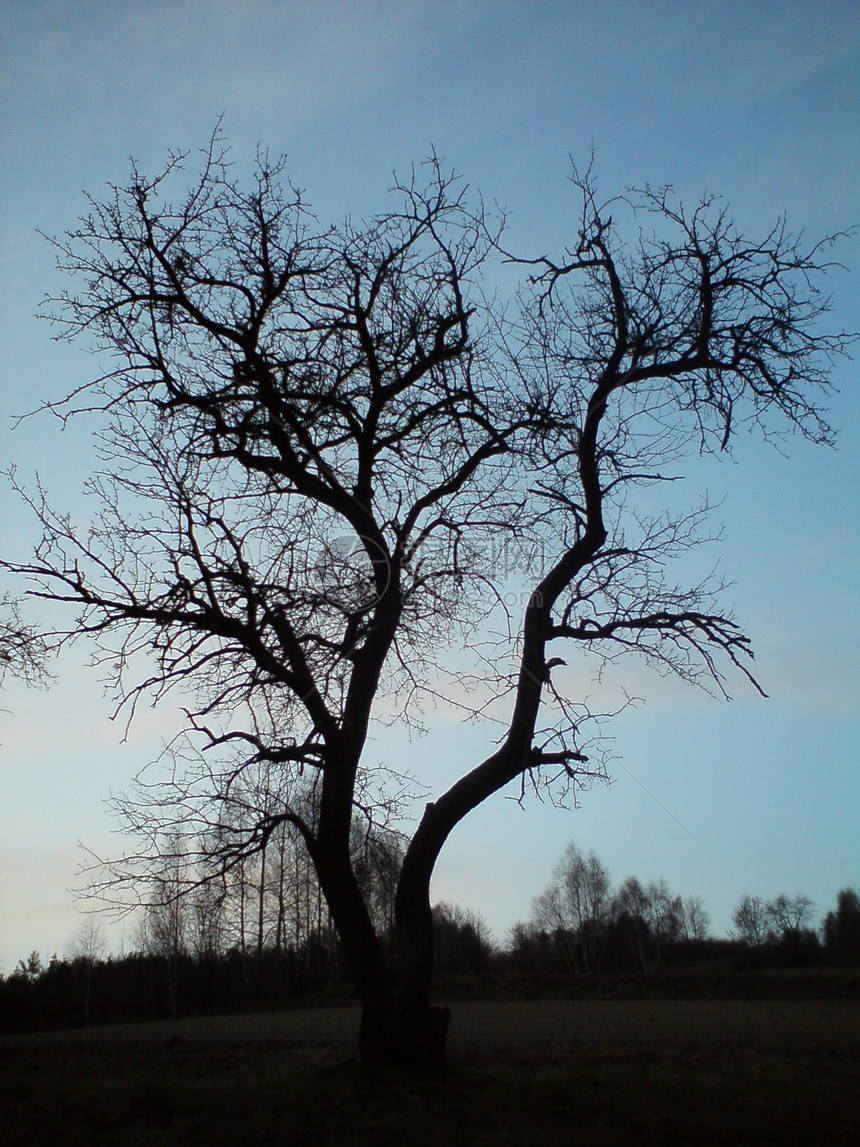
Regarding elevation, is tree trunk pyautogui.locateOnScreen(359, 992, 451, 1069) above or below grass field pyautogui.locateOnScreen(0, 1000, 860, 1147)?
above

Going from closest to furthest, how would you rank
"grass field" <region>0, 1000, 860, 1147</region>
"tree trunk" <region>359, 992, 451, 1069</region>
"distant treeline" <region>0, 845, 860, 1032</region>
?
"grass field" <region>0, 1000, 860, 1147</region>
"tree trunk" <region>359, 992, 451, 1069</region>
"distant treeline" <region>0, 845, 860, 1032</region>

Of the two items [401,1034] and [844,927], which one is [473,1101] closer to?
[401,1034]

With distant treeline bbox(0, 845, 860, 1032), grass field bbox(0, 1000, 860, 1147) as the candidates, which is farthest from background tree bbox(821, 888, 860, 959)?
grass field bbox(0, 1000, 860, 1147)

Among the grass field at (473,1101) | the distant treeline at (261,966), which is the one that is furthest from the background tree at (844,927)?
the grass field at (473,1101)

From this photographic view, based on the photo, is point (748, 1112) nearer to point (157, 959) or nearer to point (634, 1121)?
point (634, 1121)

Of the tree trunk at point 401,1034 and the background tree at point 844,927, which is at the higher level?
the tree trunk at point 401,1034

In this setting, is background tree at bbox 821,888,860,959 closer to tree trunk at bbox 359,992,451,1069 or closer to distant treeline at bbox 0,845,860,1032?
distant treeline at bbox 0,845,860,1032

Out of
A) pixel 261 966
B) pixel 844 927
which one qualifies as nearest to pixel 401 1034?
pixel 261 966

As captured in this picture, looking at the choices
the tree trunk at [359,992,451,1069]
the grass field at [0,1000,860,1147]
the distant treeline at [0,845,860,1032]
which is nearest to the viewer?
the grass field at [0,1000,860,1147]

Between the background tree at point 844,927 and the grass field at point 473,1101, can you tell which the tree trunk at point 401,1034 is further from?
the background tree at point 844,927

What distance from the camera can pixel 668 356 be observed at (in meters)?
10.3

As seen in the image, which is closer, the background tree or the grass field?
the grass field

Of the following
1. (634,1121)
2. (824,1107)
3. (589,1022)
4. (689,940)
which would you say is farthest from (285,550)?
(689,940)

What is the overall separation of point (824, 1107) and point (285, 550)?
7.63 m
